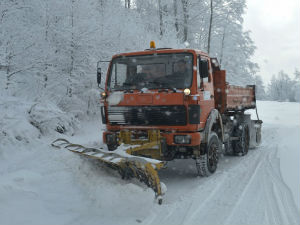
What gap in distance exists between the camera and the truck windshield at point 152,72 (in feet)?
18.9

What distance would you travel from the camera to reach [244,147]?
899 centimetres

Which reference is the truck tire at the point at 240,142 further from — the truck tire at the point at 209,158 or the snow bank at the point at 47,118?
the snow bank at the point at 47,118

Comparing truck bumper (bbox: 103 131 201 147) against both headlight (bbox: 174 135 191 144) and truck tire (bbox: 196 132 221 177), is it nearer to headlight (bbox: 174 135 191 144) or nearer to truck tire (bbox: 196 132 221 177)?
headlight (bbox: 174 135 191 144)

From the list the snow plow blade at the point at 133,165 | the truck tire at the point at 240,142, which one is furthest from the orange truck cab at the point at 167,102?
the truck tire at the point at 240,142

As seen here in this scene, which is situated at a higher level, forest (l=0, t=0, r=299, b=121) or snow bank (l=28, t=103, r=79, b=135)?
forest (l=0, t=0, r=299, b=121)

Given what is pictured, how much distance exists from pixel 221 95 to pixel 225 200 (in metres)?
3.29

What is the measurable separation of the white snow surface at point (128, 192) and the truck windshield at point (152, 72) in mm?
1738

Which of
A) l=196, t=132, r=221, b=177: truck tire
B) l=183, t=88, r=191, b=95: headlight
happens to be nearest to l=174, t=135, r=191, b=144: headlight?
l=196, t=132, r=221, b=177: truck tire

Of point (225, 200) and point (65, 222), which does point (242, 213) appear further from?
point (65, 222)

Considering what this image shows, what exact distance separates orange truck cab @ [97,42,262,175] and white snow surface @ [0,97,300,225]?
703 millimetres

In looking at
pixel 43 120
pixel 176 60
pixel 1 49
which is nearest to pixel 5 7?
pixel 1 49

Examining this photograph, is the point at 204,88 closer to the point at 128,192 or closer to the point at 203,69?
the point at 203,69

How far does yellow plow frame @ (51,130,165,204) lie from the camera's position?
4270 millimetres

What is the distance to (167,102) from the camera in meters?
5.61
